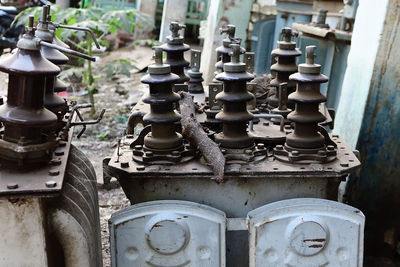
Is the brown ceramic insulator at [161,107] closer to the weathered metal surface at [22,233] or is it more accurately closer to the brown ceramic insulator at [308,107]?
the brown ceramic insulator at [308,107]

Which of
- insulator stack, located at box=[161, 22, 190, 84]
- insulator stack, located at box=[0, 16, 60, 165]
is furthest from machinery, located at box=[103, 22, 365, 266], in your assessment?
insulator stack, located at box=[161, 22, 190, 84]

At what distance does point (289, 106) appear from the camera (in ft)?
9.23

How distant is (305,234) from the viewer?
2035 millimetres

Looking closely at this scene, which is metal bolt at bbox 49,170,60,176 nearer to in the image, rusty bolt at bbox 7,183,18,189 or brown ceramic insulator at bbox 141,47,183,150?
rusty bolt at bbox 7,183,18,189

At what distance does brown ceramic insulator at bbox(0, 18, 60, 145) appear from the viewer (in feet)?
5.68

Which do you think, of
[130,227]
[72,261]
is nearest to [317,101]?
[130,227]

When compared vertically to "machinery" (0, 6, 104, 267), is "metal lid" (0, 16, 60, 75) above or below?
above

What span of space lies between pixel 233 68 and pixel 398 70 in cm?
123

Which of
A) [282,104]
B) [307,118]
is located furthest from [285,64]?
[307,118]

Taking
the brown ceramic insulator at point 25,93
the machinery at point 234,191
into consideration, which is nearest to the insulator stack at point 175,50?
the machinery at point 234,191

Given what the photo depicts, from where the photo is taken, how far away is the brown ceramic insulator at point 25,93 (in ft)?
5.68

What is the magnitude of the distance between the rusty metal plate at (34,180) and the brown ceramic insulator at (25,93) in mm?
97

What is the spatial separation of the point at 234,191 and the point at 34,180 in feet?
2.69

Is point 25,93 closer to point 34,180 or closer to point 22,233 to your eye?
point 34,180
